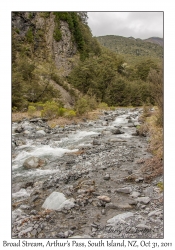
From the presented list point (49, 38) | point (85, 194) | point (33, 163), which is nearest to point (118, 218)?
point (85, 194)

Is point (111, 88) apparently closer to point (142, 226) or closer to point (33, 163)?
point (33, 163)

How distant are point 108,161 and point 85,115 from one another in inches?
506

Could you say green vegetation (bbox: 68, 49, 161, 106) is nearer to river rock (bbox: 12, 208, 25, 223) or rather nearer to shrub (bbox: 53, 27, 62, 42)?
shrub (bbox: 53, 27, 62, 42)

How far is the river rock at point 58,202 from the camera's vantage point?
16.2 feet

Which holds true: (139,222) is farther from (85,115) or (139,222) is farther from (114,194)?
(85,115)

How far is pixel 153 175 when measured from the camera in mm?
6301

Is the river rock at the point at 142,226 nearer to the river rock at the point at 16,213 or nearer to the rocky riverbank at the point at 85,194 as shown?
A: the rocky riverbank at the point at 85,194

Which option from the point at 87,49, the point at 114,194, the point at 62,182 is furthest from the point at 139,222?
the point at 87,49

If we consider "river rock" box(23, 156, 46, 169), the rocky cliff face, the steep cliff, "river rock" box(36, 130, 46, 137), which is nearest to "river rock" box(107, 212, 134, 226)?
"river rock" box(23, 156, 46, 169)

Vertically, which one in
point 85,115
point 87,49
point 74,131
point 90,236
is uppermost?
point 87,49

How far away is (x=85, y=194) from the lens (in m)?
5.55

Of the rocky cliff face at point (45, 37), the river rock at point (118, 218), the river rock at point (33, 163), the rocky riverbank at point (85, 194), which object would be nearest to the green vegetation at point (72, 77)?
the rocky cliff face at point (45, 37)

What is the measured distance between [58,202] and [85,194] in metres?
0.79

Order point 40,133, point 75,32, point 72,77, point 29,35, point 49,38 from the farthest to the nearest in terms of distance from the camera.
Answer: point 75,32 → point 49,38 → point 29,35 → point 72,77 → point 40,133
